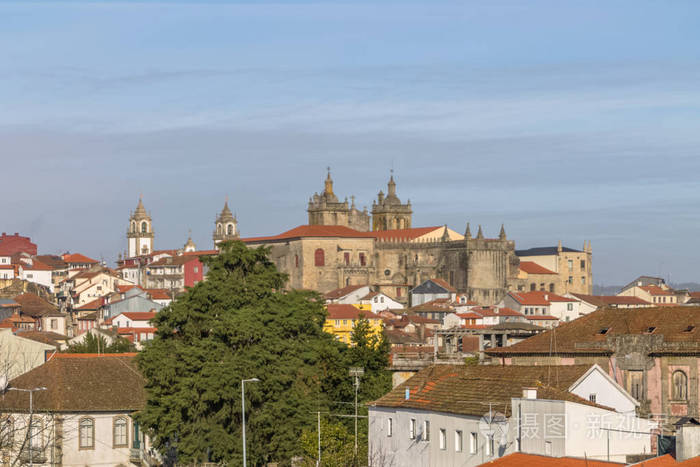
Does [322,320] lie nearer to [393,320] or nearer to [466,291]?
[393,320]

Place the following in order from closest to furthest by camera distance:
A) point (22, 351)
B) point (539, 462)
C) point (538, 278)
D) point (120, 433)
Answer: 1. point (539, 462)
2. point (120, 433)
3. point (22, 351)
4. point (538, 278)

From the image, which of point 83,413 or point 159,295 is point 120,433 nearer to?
point 83,413

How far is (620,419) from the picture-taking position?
1389 inches

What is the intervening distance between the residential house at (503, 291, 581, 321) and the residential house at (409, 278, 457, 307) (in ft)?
21.8

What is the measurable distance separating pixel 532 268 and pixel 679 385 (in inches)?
5715

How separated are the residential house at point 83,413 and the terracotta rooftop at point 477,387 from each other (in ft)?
36.3

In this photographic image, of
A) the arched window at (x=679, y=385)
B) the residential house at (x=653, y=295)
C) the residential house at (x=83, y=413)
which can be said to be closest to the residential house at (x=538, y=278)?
the residential house at (x=653, y=295)

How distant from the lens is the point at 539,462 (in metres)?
31.1

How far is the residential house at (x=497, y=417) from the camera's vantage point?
33.7m

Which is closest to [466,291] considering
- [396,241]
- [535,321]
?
[396,241]

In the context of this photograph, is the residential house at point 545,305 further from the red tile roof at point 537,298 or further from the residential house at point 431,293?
the residential house at point 431,293

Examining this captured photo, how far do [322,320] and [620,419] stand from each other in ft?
75.2

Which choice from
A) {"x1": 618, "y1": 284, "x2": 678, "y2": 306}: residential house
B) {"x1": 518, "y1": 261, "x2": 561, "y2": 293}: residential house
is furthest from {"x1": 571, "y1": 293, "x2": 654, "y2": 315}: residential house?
{"x1": 618, "y1": 284, "x2": 678, "y2": 306}: residential house

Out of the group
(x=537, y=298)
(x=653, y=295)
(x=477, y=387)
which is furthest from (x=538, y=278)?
(x=477, y=387)
